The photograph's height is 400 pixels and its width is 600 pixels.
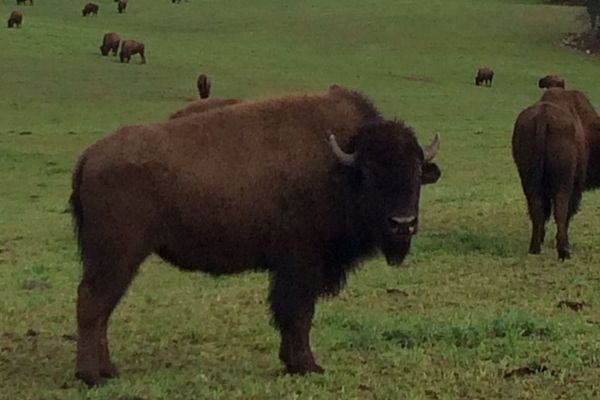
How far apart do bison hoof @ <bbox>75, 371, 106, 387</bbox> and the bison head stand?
197cm

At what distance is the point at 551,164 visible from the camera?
12602mm

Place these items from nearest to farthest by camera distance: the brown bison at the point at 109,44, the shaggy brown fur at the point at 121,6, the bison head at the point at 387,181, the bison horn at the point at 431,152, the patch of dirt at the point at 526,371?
1. the patch of dirt at the point at 526,371
2. the bison head at the point at 387,181
3. the bison horn at the point at 431,152
4. the brown bison at the point at 109,44
5. the shaggy brown fur at the point at 121,6

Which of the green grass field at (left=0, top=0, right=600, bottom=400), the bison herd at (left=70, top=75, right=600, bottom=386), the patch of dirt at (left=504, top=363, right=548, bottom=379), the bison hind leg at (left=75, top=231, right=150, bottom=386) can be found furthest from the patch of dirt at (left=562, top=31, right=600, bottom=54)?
the bison hind leg at (left=75, top=231, right=150, bottom=386)

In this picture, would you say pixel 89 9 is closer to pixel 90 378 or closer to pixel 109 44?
pixel 109 44

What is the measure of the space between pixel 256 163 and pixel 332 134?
0.55 m

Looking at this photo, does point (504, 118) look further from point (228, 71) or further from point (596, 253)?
point (596, 253)

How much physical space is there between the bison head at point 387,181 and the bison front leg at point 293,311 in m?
0.56

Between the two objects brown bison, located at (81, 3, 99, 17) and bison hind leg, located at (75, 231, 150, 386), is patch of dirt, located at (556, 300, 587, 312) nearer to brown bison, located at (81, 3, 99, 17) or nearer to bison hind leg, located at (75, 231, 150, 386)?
bison hind leg, located at (75, 231, 150, 386)

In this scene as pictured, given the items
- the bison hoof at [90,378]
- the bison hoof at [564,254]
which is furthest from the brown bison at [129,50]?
the bison hoof at [90,378]

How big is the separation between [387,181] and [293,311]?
1088mm

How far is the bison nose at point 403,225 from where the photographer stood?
721 cm

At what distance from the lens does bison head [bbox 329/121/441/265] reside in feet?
23.9

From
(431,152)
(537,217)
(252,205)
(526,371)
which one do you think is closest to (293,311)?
(252,205)

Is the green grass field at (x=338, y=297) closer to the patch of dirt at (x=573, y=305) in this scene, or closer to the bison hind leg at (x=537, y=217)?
the patch of dirt at (x=573, y=305)
